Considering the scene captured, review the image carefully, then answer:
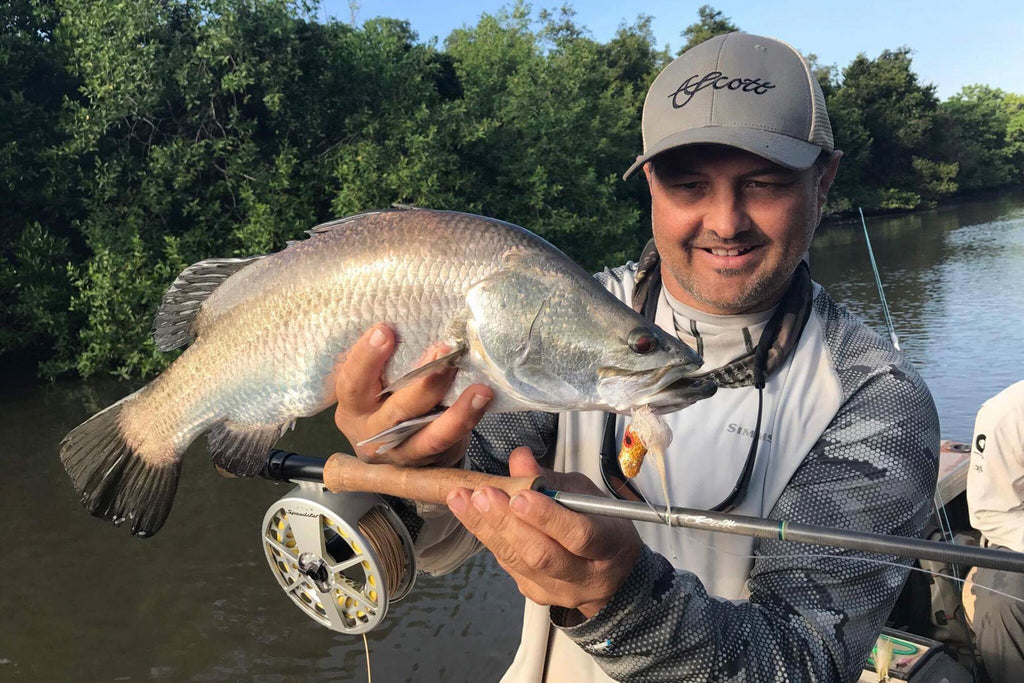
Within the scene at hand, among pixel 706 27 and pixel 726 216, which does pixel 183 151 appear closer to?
pixel 726 216

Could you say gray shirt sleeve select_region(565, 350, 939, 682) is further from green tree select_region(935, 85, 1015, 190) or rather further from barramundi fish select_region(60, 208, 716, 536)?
green tree select_region(935, 85, 1015, 190)

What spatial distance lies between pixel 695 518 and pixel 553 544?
292 mm

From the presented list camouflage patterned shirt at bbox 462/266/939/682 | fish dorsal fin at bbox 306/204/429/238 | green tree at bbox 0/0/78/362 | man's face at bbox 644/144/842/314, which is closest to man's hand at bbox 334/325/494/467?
fish dorsal fin at bbox 306/204/429/238

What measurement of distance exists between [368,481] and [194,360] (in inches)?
23.5

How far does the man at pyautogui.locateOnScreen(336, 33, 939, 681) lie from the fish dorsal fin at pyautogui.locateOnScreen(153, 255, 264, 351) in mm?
517

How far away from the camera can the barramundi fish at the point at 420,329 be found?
1.84 metres

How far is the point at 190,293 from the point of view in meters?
2.09

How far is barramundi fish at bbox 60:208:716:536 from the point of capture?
1.84 meters

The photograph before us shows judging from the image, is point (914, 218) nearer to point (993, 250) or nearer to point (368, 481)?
point (993, 250)

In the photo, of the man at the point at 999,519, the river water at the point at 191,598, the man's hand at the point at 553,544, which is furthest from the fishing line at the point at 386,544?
the river water at the point at 191,598

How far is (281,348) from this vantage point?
1.95 m

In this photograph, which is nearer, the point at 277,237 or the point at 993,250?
the point at 277,237

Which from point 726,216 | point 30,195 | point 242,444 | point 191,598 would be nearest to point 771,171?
point 726,216

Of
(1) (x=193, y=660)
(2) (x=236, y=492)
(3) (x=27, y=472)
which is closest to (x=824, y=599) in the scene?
(1) (x=193, y=660)
